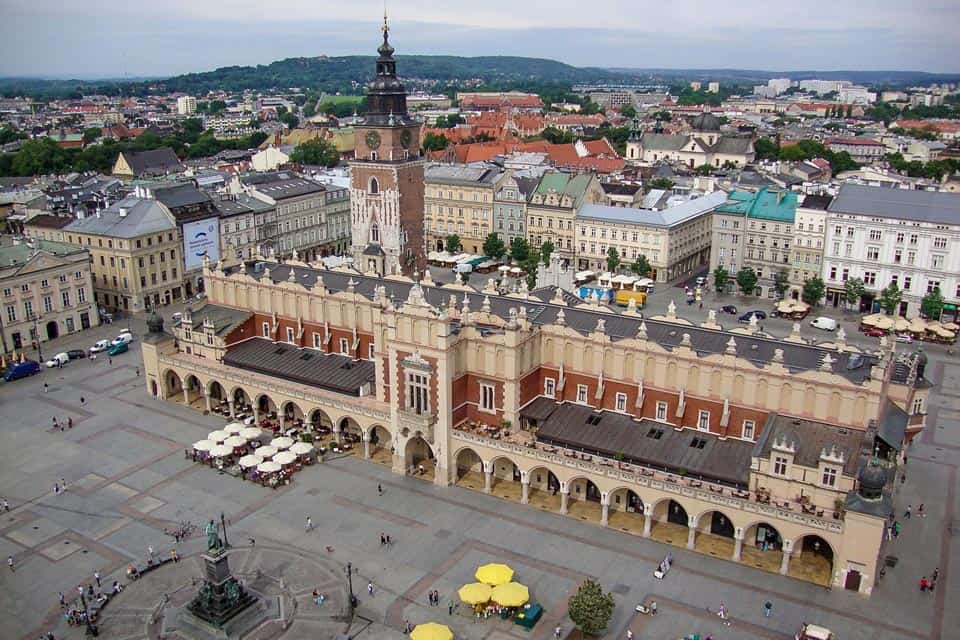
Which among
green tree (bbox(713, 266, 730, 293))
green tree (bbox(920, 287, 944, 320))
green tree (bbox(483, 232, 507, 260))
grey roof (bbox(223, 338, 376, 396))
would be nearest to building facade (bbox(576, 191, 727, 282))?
green tree (bbox(713, 266, 730, 293))

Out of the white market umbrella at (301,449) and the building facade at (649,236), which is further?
the building facade at (649,236)

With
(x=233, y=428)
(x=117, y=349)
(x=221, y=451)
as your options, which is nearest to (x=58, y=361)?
(x=117, y=349)

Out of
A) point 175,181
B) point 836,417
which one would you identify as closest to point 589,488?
point 836,417

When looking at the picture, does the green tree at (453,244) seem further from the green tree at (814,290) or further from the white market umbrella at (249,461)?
the white market umbrella at (249,461)

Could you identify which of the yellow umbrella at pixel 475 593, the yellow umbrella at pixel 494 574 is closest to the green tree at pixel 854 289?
the yellow umbrella at pixel 494 574

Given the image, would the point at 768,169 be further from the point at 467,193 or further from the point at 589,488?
the point at 589,488

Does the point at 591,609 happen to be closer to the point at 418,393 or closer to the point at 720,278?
the point at 418,393
